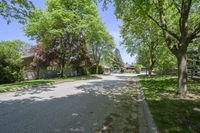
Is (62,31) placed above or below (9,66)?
above

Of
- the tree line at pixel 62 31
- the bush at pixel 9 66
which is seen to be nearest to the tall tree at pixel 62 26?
the tree line at pixel 62 31

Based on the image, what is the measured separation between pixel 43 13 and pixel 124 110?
77.9ft

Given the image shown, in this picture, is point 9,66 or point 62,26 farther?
point 62,26

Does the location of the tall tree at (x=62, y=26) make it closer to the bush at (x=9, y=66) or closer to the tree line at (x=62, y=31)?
the tree line at (x=62, y=31)

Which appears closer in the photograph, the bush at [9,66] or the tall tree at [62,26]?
the bush at [9,66]

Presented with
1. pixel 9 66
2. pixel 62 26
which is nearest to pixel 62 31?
pixel 62 26

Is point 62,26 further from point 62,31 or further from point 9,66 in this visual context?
point 9,66

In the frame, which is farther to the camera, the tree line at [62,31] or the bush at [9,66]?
the tree line at [62,31]

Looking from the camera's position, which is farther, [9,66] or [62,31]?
[62,31]

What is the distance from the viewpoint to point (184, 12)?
11.4 m

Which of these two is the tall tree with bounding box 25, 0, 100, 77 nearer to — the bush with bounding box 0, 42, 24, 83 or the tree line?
the tree line

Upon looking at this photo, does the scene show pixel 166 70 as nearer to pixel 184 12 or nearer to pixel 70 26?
pixel 70 26

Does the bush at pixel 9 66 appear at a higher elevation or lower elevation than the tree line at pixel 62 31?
lower

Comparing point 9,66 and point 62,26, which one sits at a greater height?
point 62,26
